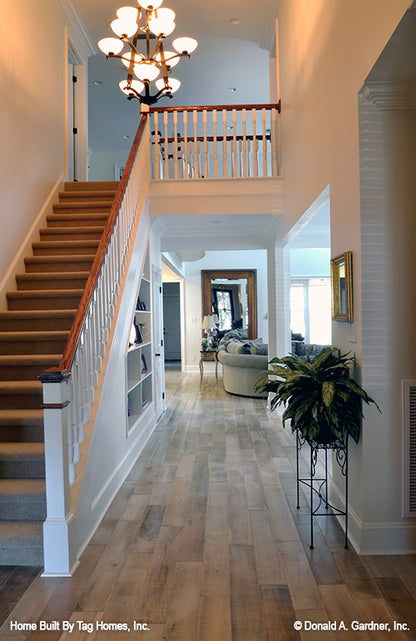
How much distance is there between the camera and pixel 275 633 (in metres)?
1.96

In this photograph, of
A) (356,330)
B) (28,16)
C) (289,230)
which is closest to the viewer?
(356,330)

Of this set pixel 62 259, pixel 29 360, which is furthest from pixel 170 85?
pixel 29 360

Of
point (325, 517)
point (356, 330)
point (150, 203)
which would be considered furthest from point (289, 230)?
point (325, 517)

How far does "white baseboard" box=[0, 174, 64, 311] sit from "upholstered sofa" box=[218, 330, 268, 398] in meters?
3.95

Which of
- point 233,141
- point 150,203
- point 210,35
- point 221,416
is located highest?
point 210,35

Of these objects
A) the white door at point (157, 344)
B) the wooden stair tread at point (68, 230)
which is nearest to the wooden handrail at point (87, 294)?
the wooden stair tread at point (68, 230)

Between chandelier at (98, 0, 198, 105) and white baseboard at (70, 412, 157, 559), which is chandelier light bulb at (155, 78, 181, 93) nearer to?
chandelier at (98, 0, 198, 105)

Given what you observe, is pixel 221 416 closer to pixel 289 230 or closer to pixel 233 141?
pixel 289 230

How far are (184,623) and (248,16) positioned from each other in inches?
270

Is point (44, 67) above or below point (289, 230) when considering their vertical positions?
above

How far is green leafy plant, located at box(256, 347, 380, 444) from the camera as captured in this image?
254 cm

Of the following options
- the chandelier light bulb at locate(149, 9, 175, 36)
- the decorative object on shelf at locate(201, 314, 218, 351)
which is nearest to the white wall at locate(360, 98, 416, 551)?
the chandelier light bulb at locate(149, 9, 175, 36)

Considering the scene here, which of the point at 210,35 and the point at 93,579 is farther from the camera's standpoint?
→ the point at 210,35

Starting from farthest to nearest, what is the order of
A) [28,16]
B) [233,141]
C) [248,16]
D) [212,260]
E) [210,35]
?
[212,260] < [210,35] < [248,16] < [233,141] < [28,16]
